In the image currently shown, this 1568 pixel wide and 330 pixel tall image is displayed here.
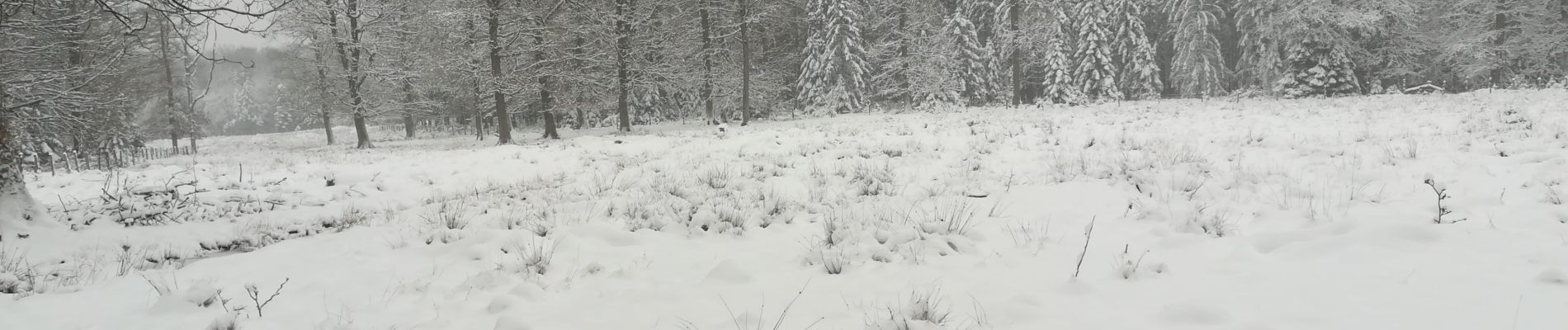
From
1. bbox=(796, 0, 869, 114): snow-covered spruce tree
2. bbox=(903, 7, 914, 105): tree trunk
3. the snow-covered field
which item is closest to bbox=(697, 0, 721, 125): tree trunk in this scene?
bbox=(796, 0, 869, 114): snow-covered spruce tree

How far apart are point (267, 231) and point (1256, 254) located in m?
7.75

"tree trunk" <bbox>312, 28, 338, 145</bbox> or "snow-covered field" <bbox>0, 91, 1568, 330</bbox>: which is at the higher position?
"tree trunk" <bbox>312, 28, 338, 145</bbox>

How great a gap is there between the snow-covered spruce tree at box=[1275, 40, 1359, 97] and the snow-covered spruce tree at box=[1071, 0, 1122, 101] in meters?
6.28

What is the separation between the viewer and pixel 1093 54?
28.4 metres

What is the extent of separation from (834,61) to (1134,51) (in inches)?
665

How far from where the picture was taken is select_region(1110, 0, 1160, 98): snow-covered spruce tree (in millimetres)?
30562

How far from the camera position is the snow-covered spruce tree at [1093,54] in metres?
27.8

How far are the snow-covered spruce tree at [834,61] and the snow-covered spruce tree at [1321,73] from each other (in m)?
16.8

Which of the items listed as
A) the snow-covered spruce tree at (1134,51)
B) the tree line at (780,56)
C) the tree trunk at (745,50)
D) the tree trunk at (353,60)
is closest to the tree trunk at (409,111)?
the tree line at (780,56)

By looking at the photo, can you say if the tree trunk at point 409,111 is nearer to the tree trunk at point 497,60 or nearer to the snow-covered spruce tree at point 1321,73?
the tree trunk at point 497,60

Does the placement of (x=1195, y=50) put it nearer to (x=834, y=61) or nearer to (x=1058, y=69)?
(x=1058, y=69)

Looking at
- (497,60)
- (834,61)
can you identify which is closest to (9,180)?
(497,60)

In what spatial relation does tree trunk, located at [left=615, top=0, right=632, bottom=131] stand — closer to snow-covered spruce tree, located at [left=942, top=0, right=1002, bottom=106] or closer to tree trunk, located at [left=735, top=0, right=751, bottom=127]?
tree trunk, located at [left=735, top=0, right=751, bottom=127]

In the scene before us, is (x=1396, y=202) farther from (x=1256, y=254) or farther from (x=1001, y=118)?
(x=1001, y=118)
